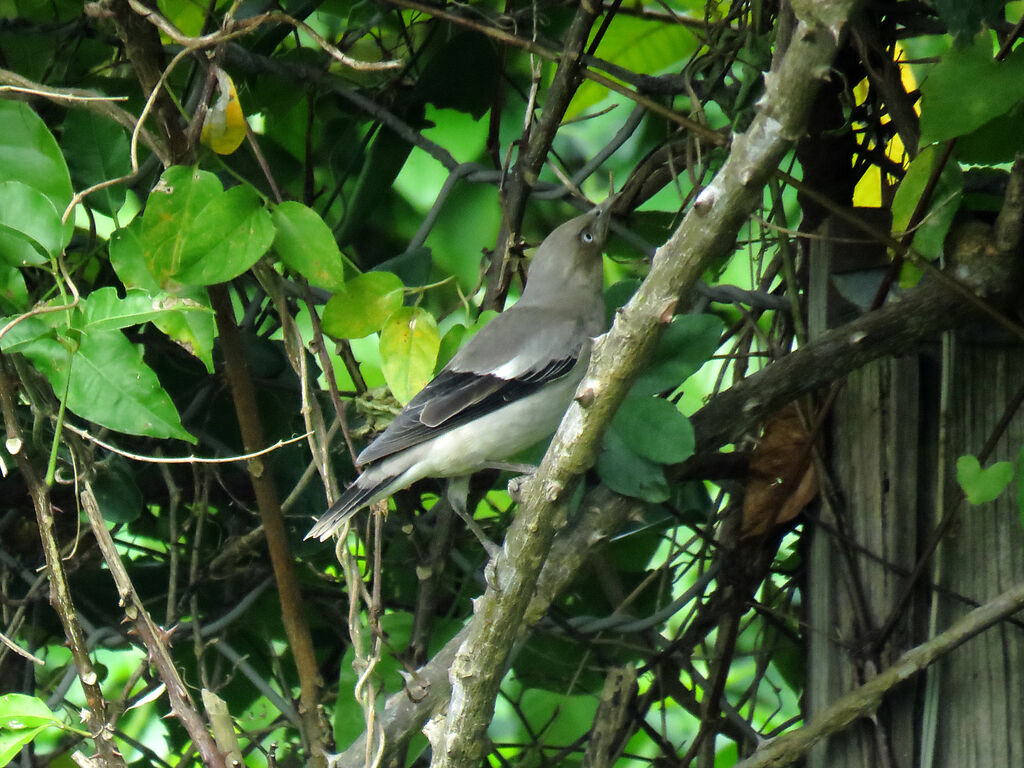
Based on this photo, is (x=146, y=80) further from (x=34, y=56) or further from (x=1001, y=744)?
(x=1001, y=744)

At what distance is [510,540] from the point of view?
2.02m

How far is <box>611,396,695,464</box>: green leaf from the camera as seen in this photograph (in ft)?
8.39

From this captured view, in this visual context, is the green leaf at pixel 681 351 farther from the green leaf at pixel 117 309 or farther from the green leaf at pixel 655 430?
the green leaf at pixel 117 309

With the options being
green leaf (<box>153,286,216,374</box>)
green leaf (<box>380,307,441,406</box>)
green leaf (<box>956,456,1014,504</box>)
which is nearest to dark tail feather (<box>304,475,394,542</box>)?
green leaf (<box>380,307,441,406</box>)

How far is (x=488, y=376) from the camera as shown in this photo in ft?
11.3

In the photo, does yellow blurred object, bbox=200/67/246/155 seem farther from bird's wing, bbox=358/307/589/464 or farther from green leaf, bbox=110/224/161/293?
bird's wing, bbox=358/307/589/464

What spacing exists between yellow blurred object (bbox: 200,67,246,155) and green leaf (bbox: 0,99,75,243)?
0.33 m

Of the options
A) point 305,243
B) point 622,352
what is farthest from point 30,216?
point 622,352

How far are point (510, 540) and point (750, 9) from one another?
186 cm

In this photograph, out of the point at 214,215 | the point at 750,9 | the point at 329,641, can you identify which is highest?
the point at 750,9

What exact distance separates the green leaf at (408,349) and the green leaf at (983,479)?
4.27ft

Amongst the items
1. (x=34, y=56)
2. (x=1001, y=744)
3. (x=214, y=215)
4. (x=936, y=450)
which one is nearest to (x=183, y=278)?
(x=214, y=215)

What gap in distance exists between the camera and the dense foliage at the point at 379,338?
7.84 feet

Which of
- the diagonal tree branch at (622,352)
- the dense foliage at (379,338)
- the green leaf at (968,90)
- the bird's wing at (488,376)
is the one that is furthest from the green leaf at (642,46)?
the diagonal tree branch at (622,352)
